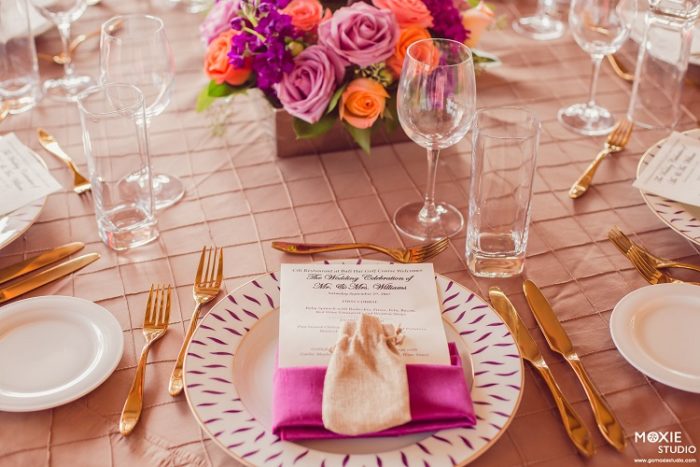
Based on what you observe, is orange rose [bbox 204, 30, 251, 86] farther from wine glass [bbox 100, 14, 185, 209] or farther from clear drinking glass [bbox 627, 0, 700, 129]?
clear drinking glass [bbox 627, 0, 700, 129]

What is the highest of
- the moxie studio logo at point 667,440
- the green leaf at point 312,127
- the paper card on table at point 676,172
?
the green leaf at point 312,127

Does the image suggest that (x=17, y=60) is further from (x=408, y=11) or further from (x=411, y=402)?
(x=411, y=402)

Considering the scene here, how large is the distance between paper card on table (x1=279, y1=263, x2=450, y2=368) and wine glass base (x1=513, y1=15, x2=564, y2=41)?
89 centimetres

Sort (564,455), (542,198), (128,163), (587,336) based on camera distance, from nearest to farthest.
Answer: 1. (564,455)
2. (587,336)
3. (128,163)
4. (542,198)

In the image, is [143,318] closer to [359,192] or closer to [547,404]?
[359,192]

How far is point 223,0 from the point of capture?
1.33 m

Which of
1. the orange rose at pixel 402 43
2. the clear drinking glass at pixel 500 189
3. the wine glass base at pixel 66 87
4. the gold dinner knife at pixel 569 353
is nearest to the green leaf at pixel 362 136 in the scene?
the orange rose at pixel 402 43

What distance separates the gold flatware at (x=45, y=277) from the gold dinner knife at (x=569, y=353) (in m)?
0.60

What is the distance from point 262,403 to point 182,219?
1.43ft

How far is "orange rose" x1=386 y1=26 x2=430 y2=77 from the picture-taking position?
4.06 ft

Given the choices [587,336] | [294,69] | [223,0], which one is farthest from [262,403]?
[223,0]

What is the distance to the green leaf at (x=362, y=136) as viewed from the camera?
1.27 m

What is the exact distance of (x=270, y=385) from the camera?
89cm

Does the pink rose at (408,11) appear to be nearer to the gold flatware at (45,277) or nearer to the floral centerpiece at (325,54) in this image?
the floral centerpiece at (325,54)
